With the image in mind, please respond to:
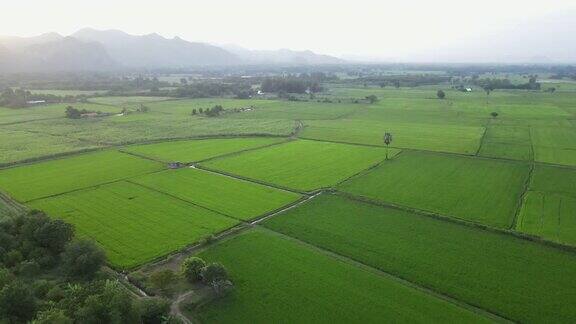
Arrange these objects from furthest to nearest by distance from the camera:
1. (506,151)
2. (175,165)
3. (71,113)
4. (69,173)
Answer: (71,113)
(506,151)
(175,165)
(69,173)

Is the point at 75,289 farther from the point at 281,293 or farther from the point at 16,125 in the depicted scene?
the point at 16,125

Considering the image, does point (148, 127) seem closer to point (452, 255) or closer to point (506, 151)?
point (506, 151)

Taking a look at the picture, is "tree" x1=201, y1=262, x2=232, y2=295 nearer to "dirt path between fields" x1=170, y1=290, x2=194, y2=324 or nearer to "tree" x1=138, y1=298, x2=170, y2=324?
"dirt path between fields" x1=170, y1=290, x2=194, y2=324

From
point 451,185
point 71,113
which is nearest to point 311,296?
point 451,185

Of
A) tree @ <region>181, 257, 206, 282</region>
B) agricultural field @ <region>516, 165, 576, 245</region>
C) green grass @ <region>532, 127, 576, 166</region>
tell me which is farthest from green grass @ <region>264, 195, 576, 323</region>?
green grass @ <region>532, 127, 576, 166</region>

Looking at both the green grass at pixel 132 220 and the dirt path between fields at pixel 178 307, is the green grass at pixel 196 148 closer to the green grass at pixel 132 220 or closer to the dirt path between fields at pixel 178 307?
the green grass at pixel 132 220

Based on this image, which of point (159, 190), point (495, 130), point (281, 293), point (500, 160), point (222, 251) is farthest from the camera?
point (495, 130)

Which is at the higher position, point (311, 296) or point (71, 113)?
point (71, 113)

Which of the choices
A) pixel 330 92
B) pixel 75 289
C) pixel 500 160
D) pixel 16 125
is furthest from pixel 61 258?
pixel 330 92
